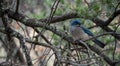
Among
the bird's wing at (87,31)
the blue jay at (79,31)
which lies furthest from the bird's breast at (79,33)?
the bird's wing at (87,31)

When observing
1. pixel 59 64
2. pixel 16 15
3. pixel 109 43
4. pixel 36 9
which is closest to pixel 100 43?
pixel 109 43

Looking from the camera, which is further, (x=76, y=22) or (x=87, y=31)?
(x=76, y=22)

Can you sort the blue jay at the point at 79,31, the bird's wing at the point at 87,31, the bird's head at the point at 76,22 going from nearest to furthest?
the bird's wing at the point at 87,31 < the blue jay at the point at 79,31 < the bird's head at the point at 76,22

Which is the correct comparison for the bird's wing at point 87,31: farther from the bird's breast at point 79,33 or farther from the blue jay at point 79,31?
the bird's breast at point 79,33

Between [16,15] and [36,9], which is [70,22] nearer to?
[16,15]

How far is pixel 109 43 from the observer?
5.06m

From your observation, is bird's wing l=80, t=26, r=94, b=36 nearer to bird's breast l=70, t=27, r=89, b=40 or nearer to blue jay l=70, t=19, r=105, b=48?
blue jay l=70, t=19, r=105, b=48

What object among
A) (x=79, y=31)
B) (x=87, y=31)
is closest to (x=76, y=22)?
(x=79, y=31)

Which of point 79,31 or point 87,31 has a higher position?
point 87,31

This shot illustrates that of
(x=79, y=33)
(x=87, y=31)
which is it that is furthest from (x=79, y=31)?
(x=87, y=31)

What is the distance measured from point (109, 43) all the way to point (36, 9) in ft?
21.7

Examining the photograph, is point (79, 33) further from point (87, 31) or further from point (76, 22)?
point (87, 31)

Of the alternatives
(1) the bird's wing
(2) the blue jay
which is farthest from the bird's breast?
(1) the bird's wing

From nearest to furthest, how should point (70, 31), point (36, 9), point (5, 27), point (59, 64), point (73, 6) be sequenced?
point (59, 64), point (5, 27), point (73, 6), point (70, 31), point (36, 9)
